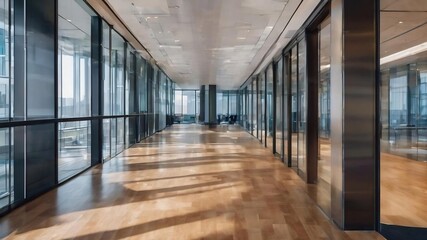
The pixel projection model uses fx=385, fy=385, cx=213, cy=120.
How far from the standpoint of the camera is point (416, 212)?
4.86 meters

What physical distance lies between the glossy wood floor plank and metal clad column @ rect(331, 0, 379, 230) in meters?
0.25

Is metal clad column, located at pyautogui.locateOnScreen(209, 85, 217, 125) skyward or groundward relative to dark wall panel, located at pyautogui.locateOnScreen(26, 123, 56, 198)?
skyward

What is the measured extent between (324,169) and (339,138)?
9.18 feet

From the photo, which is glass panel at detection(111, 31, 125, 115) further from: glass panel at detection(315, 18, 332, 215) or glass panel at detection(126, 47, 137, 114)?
glass panel at detection(315, 18, 332, 215)

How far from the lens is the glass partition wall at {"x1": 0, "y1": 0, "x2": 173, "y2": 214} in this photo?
4.98 metres

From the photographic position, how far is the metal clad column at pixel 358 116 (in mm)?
4020

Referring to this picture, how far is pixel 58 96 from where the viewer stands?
6.30 m

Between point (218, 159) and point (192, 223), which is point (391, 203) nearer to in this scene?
point (192, 223)

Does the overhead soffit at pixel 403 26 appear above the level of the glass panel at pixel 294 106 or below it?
above

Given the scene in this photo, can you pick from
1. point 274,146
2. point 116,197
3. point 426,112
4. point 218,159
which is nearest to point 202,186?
point 116,197

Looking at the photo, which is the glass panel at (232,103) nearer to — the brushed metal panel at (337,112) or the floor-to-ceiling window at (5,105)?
the floor-to-ceiling window at (5,105)

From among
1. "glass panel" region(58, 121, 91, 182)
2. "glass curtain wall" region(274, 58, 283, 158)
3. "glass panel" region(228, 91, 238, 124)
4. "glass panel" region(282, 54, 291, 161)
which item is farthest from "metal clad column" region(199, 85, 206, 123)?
"glass panel" region(58, 121, 91, 182)

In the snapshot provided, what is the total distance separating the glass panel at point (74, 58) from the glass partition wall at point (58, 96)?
2 centimetres

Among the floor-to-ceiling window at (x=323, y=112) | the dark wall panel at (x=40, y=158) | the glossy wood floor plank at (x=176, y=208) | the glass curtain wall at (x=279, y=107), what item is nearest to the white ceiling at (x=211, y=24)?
the floor-to-ceiling window at (x=323, y=112)
